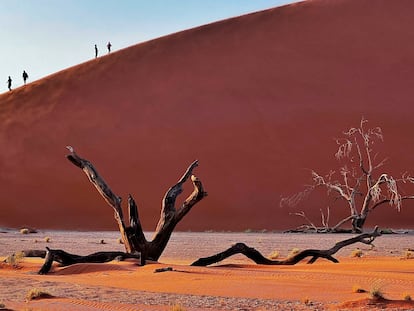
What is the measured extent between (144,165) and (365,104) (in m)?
13.1

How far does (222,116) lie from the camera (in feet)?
127

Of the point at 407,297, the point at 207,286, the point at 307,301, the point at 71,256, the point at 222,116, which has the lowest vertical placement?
the point at 407,297

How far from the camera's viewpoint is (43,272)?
1134 centimetres

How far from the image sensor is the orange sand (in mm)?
7727

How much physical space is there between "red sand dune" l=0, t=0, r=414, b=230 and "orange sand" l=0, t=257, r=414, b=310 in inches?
822

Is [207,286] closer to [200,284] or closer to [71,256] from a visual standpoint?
[200,284]

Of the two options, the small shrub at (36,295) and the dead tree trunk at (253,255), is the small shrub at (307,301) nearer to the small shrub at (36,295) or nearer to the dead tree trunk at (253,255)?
the small shrub at (36,295)

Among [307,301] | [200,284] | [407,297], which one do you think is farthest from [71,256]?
[407,297]

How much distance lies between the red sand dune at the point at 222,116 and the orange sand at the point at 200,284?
68.5ft

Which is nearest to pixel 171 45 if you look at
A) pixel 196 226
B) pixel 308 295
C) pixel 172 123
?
pixel 172 123

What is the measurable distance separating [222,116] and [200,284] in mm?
29669

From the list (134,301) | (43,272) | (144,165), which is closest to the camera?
(134,301)

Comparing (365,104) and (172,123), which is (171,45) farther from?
(365,104)

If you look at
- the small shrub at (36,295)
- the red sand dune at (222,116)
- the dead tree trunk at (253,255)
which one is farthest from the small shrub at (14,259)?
the red sand dune at (222,116)
